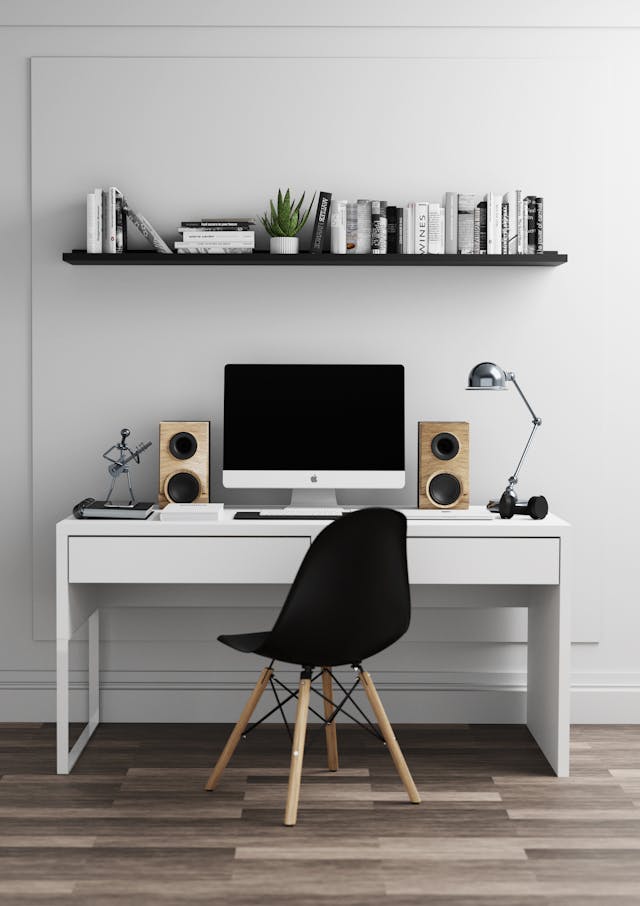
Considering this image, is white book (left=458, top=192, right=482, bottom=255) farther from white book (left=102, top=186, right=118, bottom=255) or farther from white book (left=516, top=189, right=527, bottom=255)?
white book (left=102, top=186, right=118, bottom=255)

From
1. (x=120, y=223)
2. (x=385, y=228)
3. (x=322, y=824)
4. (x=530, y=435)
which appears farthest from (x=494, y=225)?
(x=322, y=824)

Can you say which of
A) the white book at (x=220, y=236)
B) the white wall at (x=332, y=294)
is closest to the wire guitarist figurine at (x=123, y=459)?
the white wall at (x=332, y=294)

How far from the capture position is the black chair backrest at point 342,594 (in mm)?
2672

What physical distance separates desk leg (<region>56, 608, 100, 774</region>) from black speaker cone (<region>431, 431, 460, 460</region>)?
1.35 m

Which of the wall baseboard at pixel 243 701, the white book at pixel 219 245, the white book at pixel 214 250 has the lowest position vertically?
the wall baseboard at pixel 243 701

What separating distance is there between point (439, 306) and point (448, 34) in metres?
0.98

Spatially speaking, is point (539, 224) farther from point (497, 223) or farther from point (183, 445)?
point (183, 445)

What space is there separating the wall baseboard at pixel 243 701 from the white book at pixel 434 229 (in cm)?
157

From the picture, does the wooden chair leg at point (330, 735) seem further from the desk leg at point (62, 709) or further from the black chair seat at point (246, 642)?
the desk leg at point (62, 709)

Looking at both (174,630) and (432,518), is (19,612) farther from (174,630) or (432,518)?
(432,518)

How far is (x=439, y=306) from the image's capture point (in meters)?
3.59

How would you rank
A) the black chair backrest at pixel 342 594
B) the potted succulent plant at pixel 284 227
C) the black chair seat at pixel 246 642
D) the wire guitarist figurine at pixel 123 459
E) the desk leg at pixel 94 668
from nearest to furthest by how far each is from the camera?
the black chair backrest at pixel 342 594 → the black chair seat at pixel 246 642 → the wire guitarist figurine at pixel 123 459 → the potted succulent plant at pixel 284 227 → the desk leg at pixel 94 668

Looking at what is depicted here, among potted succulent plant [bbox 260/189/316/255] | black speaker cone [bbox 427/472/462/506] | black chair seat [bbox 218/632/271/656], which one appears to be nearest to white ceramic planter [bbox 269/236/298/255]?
potted succulent plant [bbox 260/189/316/255]

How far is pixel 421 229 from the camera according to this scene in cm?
339
